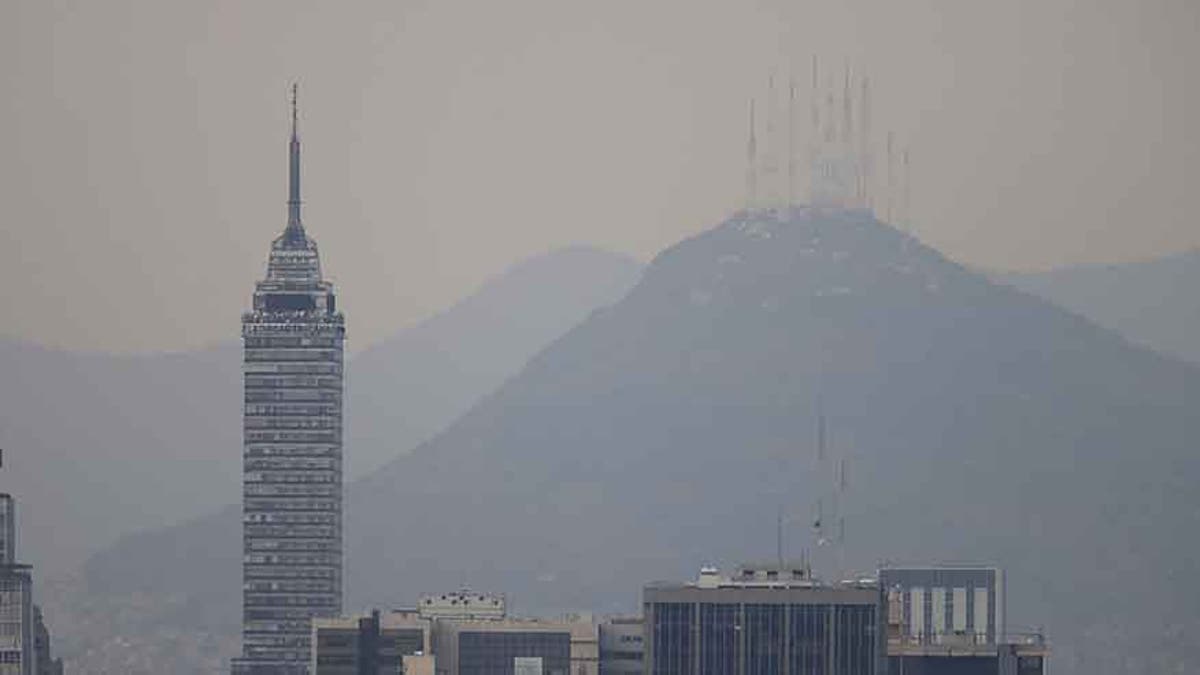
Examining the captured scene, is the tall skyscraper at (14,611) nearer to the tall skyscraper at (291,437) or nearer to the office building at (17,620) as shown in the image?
the office building at (17,620)

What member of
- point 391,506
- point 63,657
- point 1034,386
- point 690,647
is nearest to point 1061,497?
point 1034,386

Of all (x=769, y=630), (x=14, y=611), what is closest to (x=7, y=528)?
(x=14, y=611)

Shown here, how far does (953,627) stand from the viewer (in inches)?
4914

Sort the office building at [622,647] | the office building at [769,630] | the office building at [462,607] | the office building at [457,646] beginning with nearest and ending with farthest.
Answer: the office building at [769,630]
the office building at [622,647]
the office building at [457,646]
the office building at [462,607]

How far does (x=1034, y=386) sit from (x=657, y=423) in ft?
42.5

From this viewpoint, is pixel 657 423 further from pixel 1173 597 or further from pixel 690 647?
pixel 690 647

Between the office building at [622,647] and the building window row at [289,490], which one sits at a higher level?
the building window row at [289,490]

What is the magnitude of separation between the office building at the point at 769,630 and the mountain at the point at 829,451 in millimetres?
48926

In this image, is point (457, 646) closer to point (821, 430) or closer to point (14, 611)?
point (14, 611)

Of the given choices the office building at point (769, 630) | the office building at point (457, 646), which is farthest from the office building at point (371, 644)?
the office building at point (769, 630)

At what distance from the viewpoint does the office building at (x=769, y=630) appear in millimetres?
97188

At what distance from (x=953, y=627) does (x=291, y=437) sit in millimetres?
41837

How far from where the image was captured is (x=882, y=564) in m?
146

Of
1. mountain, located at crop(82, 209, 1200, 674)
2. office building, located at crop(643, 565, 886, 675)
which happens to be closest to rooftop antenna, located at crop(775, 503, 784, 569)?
mountain, located at crop(82, 209, 1200, 674)
